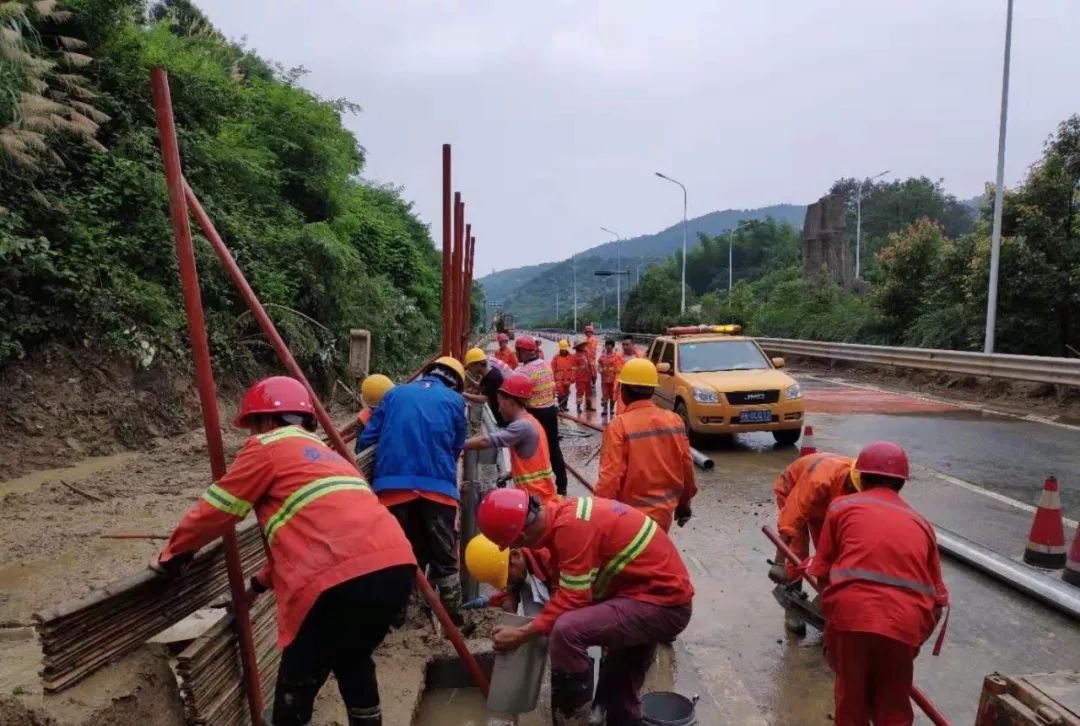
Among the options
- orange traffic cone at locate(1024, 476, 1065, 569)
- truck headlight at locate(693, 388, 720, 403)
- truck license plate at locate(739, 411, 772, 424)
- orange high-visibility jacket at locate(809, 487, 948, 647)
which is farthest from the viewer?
truck headlight at locate(693, 388, 720, 403)

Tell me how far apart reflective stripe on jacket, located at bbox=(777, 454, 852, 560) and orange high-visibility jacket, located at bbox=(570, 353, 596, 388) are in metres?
9.52

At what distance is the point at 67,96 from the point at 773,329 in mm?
27393

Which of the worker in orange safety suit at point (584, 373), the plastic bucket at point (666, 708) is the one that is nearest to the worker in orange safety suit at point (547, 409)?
the plastic bucket at point (666, 708)

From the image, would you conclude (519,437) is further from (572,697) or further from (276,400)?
(276,400)

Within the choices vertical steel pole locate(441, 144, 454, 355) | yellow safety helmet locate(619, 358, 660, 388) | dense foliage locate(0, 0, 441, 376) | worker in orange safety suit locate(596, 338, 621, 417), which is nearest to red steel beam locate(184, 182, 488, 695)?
yellow safety helmet locate(619, 358, 660, 388)

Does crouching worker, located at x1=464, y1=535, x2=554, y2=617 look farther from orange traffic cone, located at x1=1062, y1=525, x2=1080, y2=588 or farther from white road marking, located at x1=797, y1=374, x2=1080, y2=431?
white road marking, located at x1=797, y1=374, x2=1080, y2=431

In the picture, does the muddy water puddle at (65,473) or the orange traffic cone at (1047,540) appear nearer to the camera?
the orange traffic cone at (1047,540)

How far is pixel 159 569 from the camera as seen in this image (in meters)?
2.49

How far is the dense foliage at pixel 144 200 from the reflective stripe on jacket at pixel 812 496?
765 centimetres

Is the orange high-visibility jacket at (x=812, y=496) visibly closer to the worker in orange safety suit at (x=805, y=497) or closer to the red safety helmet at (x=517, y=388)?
the worker in orange safety suit at (x=805, y=497)

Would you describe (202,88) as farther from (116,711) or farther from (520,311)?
(520,311)

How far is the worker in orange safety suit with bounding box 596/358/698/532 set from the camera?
427 cm

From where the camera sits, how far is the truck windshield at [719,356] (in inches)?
426

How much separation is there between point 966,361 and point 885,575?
562 inches
